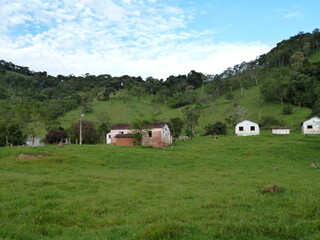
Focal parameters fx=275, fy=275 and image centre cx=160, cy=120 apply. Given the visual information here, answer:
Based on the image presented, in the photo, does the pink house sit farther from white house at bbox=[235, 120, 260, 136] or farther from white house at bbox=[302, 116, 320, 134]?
white house at bbox=[302, 116, 320, 134]

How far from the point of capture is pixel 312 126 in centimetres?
6300

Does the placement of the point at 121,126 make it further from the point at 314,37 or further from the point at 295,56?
the point at 314,37

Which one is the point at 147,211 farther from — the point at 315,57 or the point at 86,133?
the point at 315,57

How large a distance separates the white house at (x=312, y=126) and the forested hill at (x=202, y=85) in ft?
107

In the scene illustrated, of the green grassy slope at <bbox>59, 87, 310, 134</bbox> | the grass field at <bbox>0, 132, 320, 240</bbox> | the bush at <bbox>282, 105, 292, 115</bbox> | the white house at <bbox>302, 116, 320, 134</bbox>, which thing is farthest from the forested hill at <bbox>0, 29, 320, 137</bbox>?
the grass field at <bbox>0, 132, 320, 240</bbox>

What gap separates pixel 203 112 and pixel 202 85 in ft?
173

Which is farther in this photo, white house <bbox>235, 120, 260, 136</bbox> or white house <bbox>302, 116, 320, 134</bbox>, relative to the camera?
white house <bbox>235, 120, 260, 136</bbox>

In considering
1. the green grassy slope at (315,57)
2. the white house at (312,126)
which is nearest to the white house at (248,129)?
the white house at (312,126)

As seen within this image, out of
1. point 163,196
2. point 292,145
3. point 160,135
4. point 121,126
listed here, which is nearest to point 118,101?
point 121,126

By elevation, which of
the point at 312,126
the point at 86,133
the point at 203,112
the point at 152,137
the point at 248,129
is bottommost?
the point at 152,137

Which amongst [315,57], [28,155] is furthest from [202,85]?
[28,155]

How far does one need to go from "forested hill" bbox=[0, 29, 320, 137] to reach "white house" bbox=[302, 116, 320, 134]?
1287 inches

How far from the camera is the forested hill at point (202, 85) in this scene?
98.2 metres

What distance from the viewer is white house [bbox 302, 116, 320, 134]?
6169 cm
